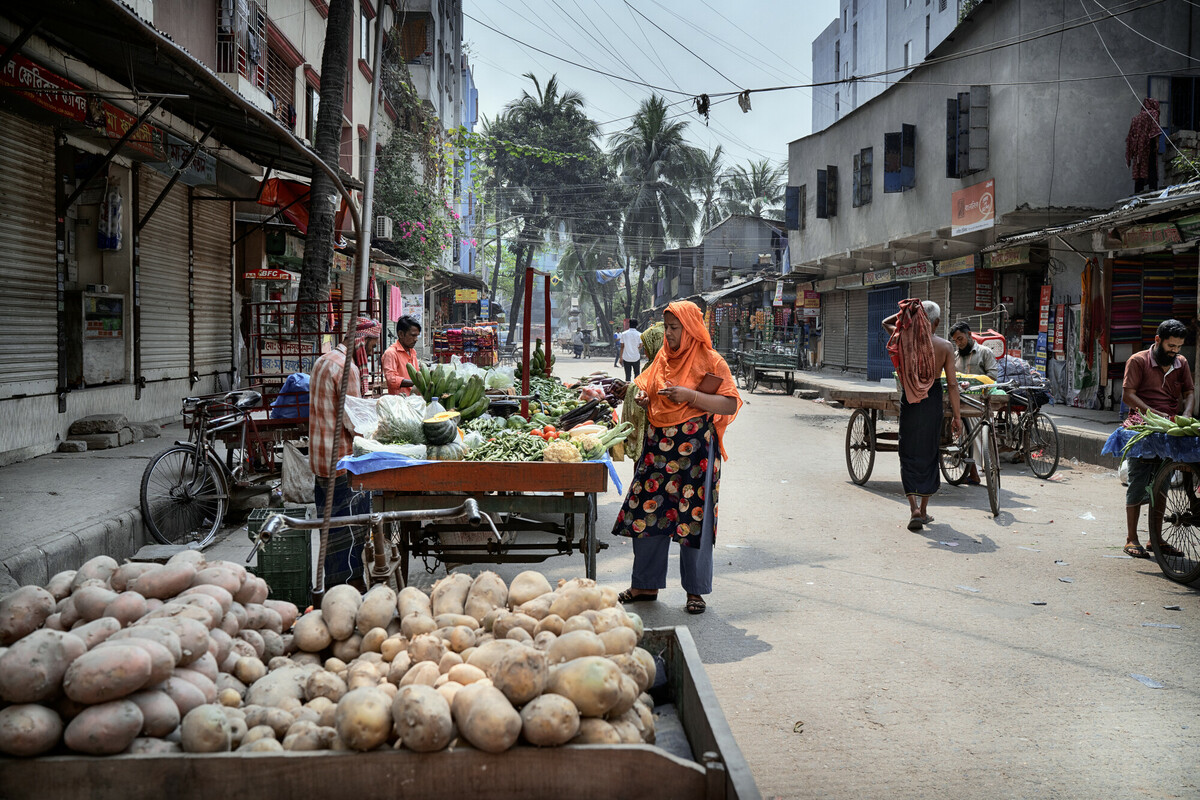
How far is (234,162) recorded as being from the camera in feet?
42.7

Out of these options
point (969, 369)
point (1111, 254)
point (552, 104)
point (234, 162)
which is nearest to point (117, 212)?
point (234, 162)

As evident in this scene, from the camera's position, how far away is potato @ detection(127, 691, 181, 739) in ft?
7.16

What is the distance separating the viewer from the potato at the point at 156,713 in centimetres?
218

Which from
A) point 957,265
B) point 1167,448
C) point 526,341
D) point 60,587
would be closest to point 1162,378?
point 1167,448

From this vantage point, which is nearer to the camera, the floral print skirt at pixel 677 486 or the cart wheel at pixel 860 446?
the floral print skirt at pixel 677 486

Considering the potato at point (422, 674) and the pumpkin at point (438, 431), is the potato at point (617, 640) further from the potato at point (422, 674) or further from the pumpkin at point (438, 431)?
the pumpkin at point (438, 431)

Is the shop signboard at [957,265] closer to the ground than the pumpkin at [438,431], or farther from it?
farther from it

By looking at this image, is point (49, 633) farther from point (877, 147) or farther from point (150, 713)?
point (877, 147)

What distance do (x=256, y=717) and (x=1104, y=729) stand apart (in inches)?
136

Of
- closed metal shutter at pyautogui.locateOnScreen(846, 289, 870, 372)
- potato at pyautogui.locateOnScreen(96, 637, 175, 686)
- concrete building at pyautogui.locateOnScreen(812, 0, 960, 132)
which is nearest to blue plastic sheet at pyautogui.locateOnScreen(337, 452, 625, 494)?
potato at pyautogui.locateOnScreen(96, 637, 175, 686)

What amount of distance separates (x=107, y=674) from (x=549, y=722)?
104 cm

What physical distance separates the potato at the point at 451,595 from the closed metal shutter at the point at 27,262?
24.3ft

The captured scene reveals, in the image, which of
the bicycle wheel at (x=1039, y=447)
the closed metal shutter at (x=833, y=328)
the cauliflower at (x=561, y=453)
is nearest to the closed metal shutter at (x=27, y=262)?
the cauliflower at (x=561, y=453)

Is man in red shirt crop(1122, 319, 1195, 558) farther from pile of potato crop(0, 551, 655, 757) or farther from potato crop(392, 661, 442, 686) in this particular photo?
potato crop(392, 661, 442, 686)
